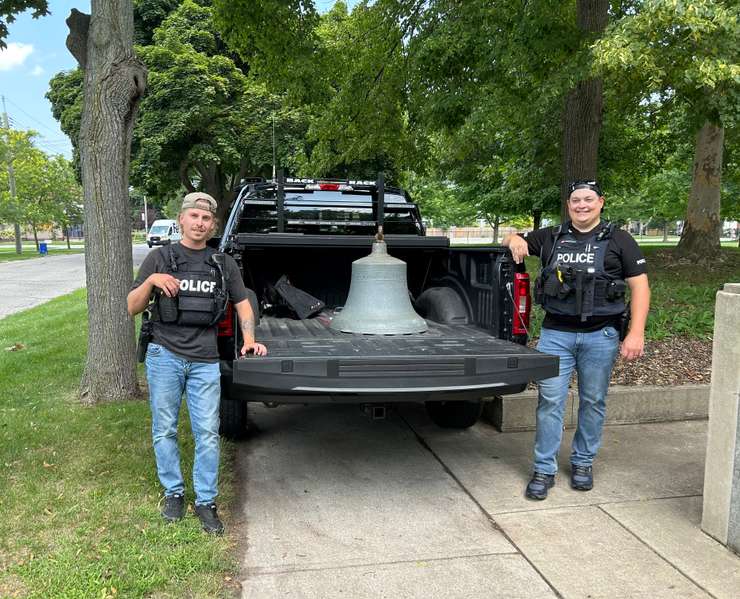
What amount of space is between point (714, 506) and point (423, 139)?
10125 mm

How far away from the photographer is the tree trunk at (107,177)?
5348 mm

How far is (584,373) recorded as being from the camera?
4.07 metres

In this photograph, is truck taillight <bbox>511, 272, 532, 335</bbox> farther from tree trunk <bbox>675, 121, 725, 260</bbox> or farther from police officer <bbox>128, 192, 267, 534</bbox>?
tree trunk <bbox>675, 121, 725, 260</bbox>

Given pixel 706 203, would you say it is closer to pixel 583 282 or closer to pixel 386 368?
pixel 583 282

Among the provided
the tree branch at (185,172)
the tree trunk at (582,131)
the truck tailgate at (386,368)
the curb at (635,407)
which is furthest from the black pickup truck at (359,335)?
the tree branch at (185,172)

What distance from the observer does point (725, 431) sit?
3.44m

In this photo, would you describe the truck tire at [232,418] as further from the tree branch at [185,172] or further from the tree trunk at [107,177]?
the tree branch at [185,172]

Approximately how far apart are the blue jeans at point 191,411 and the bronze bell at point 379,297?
4.24 ft

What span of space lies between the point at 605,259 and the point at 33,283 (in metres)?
19.2

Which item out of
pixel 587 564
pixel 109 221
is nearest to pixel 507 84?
pixel 109 221

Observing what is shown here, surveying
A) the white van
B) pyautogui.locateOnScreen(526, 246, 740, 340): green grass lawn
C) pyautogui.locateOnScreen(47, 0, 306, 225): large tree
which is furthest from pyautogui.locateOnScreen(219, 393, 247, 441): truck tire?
the white van

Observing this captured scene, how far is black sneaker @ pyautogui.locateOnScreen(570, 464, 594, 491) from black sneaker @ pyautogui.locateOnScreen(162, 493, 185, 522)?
2.37 m

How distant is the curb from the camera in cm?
537

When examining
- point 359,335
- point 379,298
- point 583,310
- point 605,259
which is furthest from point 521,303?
point 359,335
